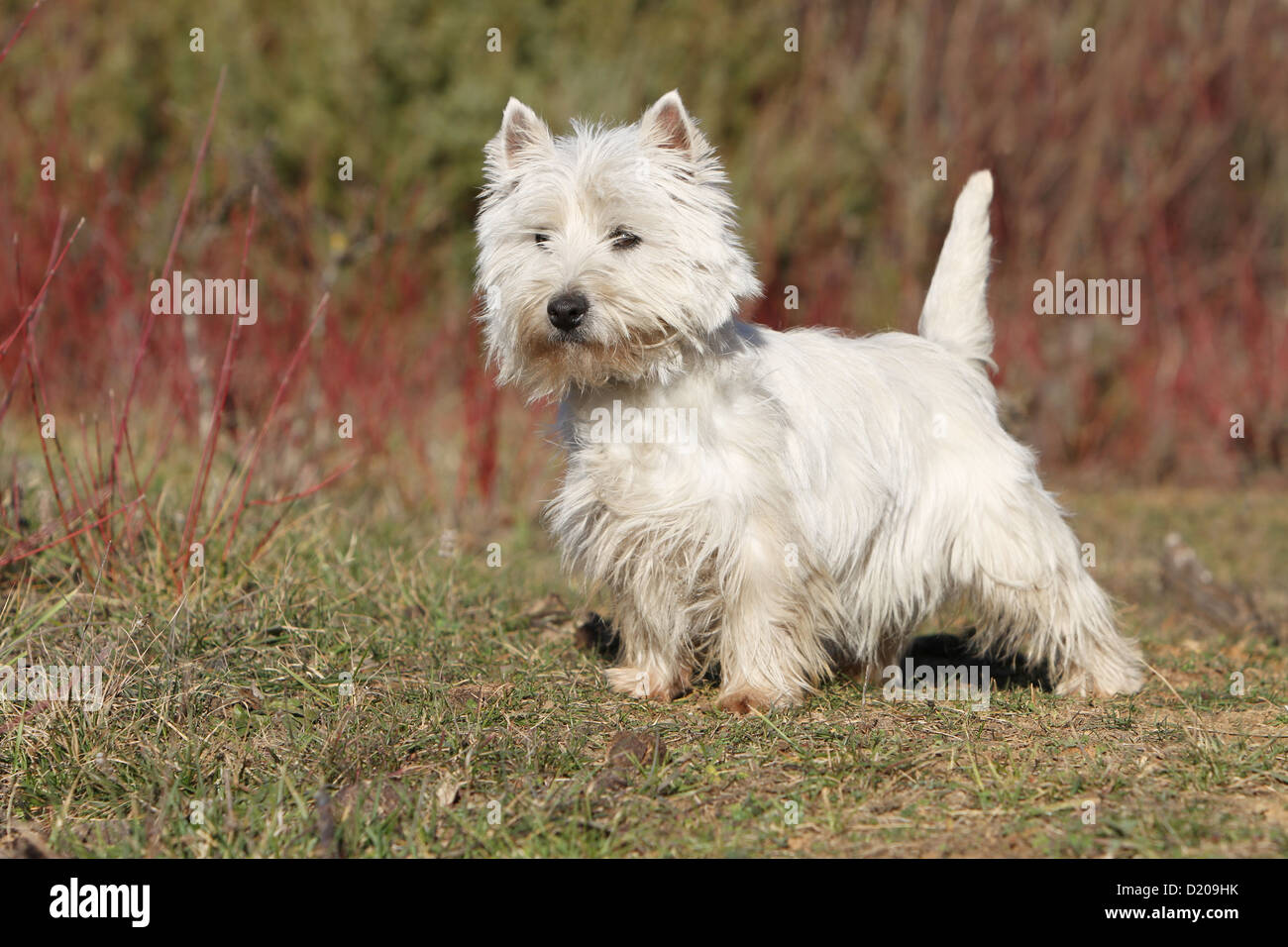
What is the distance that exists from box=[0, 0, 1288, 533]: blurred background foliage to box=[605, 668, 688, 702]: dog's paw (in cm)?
464

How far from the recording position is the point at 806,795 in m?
2.98

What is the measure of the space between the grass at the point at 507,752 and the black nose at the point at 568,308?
3.56 ft

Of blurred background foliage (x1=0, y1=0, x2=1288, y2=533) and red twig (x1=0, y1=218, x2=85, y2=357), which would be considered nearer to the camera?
red twig (x1=0, y1=218, x2=85, y2=357)

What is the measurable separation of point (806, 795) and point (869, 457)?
1.15 m

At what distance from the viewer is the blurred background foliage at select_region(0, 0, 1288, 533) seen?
8.77m

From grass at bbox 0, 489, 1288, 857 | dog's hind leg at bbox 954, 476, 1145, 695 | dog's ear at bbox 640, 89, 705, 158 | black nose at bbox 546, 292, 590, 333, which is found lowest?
grass at bbox 0, 489, 1288, 857

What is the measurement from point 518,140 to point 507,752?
5.88 ft

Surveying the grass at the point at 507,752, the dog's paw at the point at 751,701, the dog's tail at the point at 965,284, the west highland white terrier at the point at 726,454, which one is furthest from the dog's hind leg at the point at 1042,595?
the dog's paw at the point at 751,701

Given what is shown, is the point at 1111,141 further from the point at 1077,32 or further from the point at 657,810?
the point at 657,810

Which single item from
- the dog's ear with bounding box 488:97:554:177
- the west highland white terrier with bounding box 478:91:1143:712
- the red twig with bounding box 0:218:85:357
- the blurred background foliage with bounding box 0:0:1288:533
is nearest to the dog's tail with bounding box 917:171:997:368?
the west highland white terrier with bounding box 478:91:1143:712

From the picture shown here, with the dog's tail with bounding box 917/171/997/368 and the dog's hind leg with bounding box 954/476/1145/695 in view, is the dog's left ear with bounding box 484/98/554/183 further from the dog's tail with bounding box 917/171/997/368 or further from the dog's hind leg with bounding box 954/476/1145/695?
the dog's hind leg with bounding box 954/476/1145/695

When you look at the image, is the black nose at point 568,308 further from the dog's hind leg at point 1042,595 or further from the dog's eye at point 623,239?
the dog's hind leg at point 1042,595

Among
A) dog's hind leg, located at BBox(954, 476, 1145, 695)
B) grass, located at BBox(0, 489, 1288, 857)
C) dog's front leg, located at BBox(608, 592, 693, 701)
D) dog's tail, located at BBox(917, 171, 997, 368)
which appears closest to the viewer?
grass, located at BBox(0, 489, 1288, 857)
